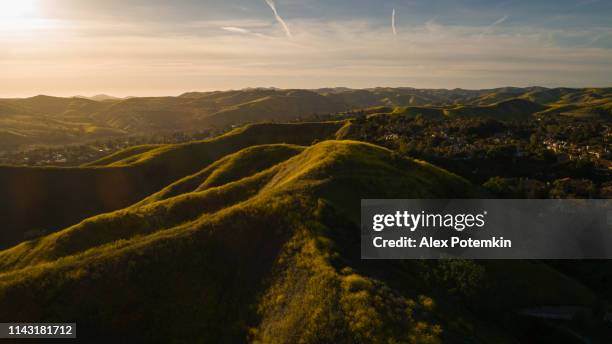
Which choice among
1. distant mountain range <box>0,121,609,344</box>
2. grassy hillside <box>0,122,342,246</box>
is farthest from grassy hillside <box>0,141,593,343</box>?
grassy hillside <box>0,122,342,246</box>

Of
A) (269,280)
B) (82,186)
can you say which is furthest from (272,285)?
(82,186)

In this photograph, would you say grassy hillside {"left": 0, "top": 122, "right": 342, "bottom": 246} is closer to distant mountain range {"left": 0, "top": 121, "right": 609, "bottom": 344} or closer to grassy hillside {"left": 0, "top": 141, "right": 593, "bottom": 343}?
distant mountain range {"left": 0, "top": 121, "right": 609, "bottom": 344}

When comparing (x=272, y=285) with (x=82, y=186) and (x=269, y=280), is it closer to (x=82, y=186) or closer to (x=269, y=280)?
(x=269, y=280)

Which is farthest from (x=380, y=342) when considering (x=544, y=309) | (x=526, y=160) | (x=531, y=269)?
(x=526, y=160)

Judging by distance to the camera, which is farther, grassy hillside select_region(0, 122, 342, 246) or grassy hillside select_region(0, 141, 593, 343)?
grassy hillside select_region(0, 122, 342, 246)

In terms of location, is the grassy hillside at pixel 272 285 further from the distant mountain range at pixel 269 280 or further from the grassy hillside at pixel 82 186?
the grassy hillside at pixel 82 186

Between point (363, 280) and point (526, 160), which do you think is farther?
point (526, 160)

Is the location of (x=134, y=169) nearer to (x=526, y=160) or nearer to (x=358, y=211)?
(x=358, y=211)
